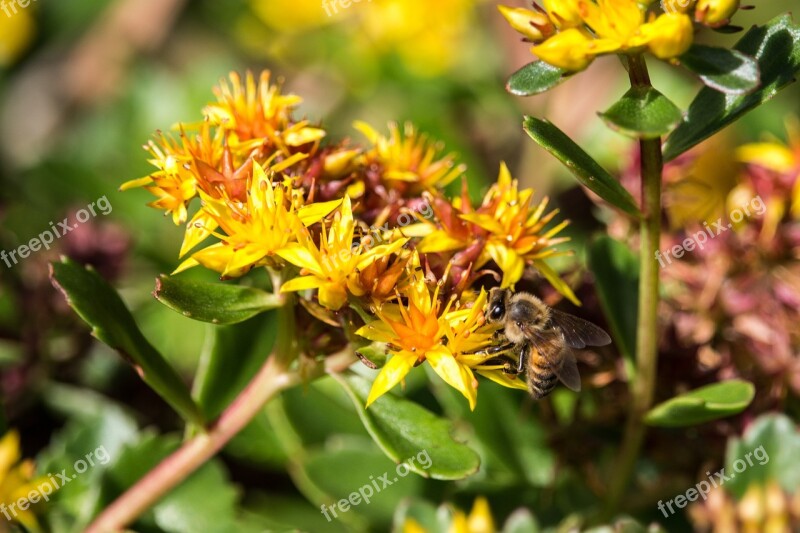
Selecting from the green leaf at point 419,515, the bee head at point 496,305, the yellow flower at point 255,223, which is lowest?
the green leaf at point 419,515

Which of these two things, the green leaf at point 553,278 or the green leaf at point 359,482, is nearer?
the green leaf at point 553,278

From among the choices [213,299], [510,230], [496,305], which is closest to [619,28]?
[510,230]

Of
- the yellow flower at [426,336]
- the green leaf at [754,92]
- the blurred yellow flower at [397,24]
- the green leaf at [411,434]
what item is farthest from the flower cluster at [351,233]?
the blurred yellow flower at [397,24]

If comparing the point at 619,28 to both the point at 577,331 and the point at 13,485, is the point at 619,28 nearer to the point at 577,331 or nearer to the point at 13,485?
the point at 577,331

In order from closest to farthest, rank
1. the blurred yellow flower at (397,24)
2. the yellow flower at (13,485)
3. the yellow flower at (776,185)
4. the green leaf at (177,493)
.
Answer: the yellow flower at (13,485)
the green leaf at (177,493)
the yellow flower at (776,185)
the blurred yellow flower at (397,24)

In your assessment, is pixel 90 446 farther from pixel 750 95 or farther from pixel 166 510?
pixel 750 95

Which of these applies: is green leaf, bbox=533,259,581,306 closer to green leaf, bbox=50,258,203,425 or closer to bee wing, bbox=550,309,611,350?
bee wing, bbox=550,309,611,350

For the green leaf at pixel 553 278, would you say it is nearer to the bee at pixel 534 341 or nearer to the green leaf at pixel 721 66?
the bee at pixel 534 341
